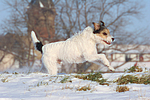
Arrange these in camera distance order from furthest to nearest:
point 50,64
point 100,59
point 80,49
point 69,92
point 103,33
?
point 50,64, point 80,49, point 103,33, point 100,59, point 69,92

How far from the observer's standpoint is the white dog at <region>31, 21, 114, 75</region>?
19.1 ft

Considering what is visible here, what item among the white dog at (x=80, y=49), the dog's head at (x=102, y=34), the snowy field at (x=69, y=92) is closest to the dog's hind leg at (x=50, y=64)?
the white dog at (x=80, y=49)

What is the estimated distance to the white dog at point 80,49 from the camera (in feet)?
19.1

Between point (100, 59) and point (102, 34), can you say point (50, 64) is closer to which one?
point (100, 59)

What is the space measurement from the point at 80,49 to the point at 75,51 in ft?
0.58

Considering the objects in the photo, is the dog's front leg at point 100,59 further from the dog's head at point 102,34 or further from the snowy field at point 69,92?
the snowy field at point 69,92

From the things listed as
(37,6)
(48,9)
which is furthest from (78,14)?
(37,6)

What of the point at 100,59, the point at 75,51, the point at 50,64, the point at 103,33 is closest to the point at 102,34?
the point at 103,33

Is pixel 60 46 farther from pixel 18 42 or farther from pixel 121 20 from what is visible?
pixel 18 42

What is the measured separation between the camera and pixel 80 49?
6.00 metres

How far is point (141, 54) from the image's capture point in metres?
17.0

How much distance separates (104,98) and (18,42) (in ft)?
55.0

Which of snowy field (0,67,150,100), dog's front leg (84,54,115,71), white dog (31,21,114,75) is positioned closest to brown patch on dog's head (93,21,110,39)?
white dog (31,21,114,75)

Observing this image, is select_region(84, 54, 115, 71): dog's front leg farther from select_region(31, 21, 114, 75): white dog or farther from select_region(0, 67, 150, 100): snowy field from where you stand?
select_region(0, 67, 150, 100): snowy field
